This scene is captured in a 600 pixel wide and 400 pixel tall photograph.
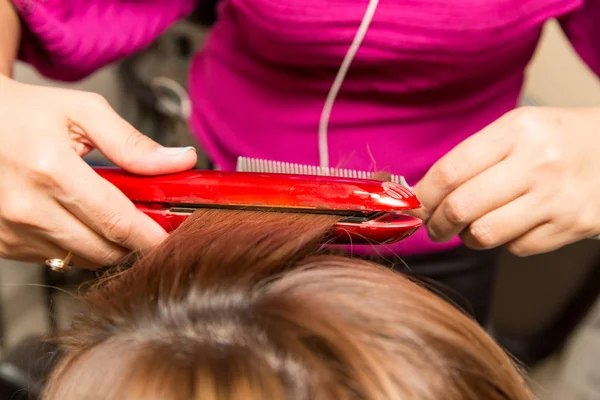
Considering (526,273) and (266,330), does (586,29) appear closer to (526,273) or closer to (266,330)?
(266,330)

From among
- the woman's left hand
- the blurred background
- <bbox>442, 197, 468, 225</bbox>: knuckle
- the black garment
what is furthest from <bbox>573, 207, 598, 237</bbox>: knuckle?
the blurred background

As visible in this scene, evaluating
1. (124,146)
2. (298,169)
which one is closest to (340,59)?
(298,169)

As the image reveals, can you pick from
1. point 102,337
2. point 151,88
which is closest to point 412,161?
point 102,337

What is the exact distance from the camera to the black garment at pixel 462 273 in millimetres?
694

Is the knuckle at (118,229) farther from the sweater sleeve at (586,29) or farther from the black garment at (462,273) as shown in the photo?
the sweater sleeve at (586,29)

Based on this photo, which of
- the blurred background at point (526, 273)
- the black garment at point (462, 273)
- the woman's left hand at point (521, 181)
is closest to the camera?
the woman's left hand at point (521, 181)

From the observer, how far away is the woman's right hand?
41 centimetres

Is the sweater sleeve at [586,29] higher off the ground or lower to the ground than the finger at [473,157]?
higher

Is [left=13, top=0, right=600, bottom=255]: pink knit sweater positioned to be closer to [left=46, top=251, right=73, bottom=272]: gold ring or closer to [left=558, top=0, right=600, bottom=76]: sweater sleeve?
[left=558, top=0, right=600, bottom=76]: sweater sleeve

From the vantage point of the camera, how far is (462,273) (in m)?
0.73

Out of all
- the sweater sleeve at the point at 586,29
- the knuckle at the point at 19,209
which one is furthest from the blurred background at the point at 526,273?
the knuckle at the point at 19,209

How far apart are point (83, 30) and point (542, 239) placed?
0.51 meters

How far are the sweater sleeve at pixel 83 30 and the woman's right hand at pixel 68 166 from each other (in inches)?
5.0

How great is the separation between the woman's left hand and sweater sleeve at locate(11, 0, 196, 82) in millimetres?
398
